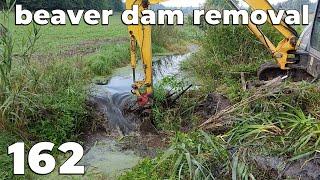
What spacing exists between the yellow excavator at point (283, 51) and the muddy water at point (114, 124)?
446 millimetres

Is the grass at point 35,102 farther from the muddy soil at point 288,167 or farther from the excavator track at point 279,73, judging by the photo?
the excavator track at point 279,73

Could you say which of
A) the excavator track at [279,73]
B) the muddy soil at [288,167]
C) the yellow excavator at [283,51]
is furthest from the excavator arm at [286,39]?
the muddy soil at [288,167]

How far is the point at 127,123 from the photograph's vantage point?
5.95 metres

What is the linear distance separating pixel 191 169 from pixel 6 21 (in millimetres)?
3044

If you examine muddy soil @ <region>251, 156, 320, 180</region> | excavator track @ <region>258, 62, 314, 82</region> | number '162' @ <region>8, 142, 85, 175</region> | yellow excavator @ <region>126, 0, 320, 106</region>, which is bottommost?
number '162' @ <region>8, 142, 85, 175</region>

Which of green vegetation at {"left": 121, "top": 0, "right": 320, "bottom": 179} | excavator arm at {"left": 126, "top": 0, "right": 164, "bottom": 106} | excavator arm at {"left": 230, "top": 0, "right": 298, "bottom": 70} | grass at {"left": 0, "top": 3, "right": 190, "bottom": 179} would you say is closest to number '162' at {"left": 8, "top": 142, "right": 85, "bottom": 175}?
grass at {"left": 0, "top": 3, "right": 190, "bottom": 179}

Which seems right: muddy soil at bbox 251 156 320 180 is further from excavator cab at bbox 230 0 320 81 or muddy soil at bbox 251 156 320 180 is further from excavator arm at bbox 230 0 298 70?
excavator arm at bbox 230 0 298 70

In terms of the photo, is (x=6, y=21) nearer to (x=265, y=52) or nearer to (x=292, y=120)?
(x=292, y=120)

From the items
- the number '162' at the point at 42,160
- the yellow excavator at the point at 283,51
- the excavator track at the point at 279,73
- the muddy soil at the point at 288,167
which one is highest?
the yellow excavator at the point at 283,51

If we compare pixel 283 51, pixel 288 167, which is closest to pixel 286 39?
pixel 283 51

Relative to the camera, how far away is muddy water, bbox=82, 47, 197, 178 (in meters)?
4.65

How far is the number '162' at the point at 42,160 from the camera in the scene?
13.6ft

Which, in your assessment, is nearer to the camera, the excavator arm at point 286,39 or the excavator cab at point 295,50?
the excavator cab at point 295,50

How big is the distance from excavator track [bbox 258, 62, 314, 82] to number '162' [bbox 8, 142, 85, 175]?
10.4ft
